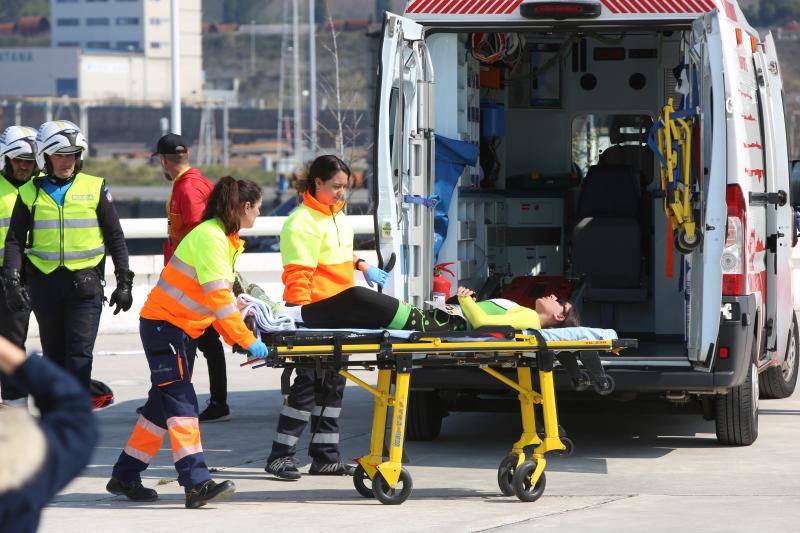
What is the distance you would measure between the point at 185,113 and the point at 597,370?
143 metres

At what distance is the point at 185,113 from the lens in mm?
147875

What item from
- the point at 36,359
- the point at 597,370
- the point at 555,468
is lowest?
the point at 555,468

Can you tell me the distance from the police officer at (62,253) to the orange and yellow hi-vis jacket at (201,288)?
1.45m

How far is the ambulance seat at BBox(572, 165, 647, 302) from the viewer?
1071 centimetres

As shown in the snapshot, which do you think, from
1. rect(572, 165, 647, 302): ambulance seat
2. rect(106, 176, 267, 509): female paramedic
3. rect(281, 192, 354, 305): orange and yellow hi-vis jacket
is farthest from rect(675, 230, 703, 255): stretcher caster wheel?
rect(106, 176, 267, 509): female paramedic

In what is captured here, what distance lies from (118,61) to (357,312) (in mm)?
158870

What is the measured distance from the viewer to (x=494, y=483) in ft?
25.8

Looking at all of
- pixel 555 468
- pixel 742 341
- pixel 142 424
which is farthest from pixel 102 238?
pixel 742 341

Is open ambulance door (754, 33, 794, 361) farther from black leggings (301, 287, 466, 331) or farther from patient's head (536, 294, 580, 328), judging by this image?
black leggings (301, 287, 466, 331)

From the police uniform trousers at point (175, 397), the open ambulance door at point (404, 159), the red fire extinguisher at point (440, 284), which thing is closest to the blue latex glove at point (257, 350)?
the police uniform trousers at point (175, 397)

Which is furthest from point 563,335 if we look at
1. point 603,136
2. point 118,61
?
point 118,61

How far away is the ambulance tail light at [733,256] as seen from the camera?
316 inches

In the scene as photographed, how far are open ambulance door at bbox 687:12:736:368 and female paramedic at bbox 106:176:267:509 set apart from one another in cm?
235

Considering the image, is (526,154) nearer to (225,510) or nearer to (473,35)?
(473,35)
